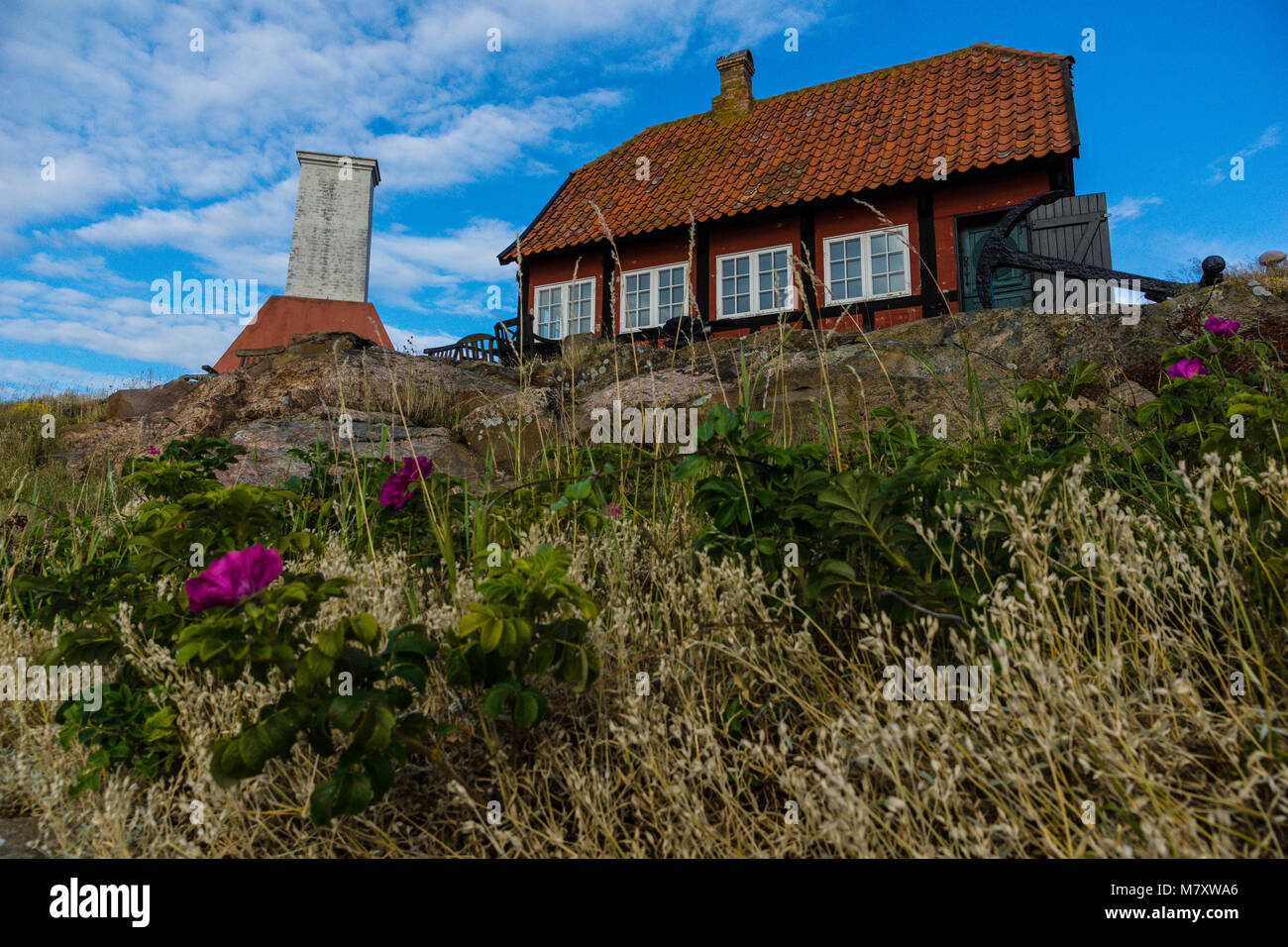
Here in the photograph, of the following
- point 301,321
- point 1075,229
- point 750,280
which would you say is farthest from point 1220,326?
point 301,321

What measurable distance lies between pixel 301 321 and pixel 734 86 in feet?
37.0

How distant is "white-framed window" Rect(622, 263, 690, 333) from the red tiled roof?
841 millimetres

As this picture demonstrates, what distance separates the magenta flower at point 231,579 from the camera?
1.21 metres

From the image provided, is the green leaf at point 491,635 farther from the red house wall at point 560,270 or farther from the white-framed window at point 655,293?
the red house wall at point 560,270

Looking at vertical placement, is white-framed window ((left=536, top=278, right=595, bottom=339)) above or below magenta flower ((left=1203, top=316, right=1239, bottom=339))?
above

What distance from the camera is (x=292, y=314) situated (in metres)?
16.7

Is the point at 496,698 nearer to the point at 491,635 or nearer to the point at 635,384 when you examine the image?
the point at 491,635

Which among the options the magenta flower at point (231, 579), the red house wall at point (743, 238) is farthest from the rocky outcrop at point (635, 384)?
the red house wall at point (743, 238)

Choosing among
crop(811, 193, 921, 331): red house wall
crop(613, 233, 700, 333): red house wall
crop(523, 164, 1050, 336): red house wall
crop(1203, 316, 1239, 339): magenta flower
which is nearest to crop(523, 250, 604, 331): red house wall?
crop(523, 164, 1050, 336): red house wall

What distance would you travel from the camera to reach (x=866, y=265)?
1088cm

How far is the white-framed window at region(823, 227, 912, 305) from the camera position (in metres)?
10.6

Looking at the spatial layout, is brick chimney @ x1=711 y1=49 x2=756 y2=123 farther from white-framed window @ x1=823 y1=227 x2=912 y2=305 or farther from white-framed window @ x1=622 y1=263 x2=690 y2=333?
white-framed window @ x1=823 y1=227 x2=912 y2=305

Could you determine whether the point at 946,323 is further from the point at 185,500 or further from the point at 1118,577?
the point at 185,500
